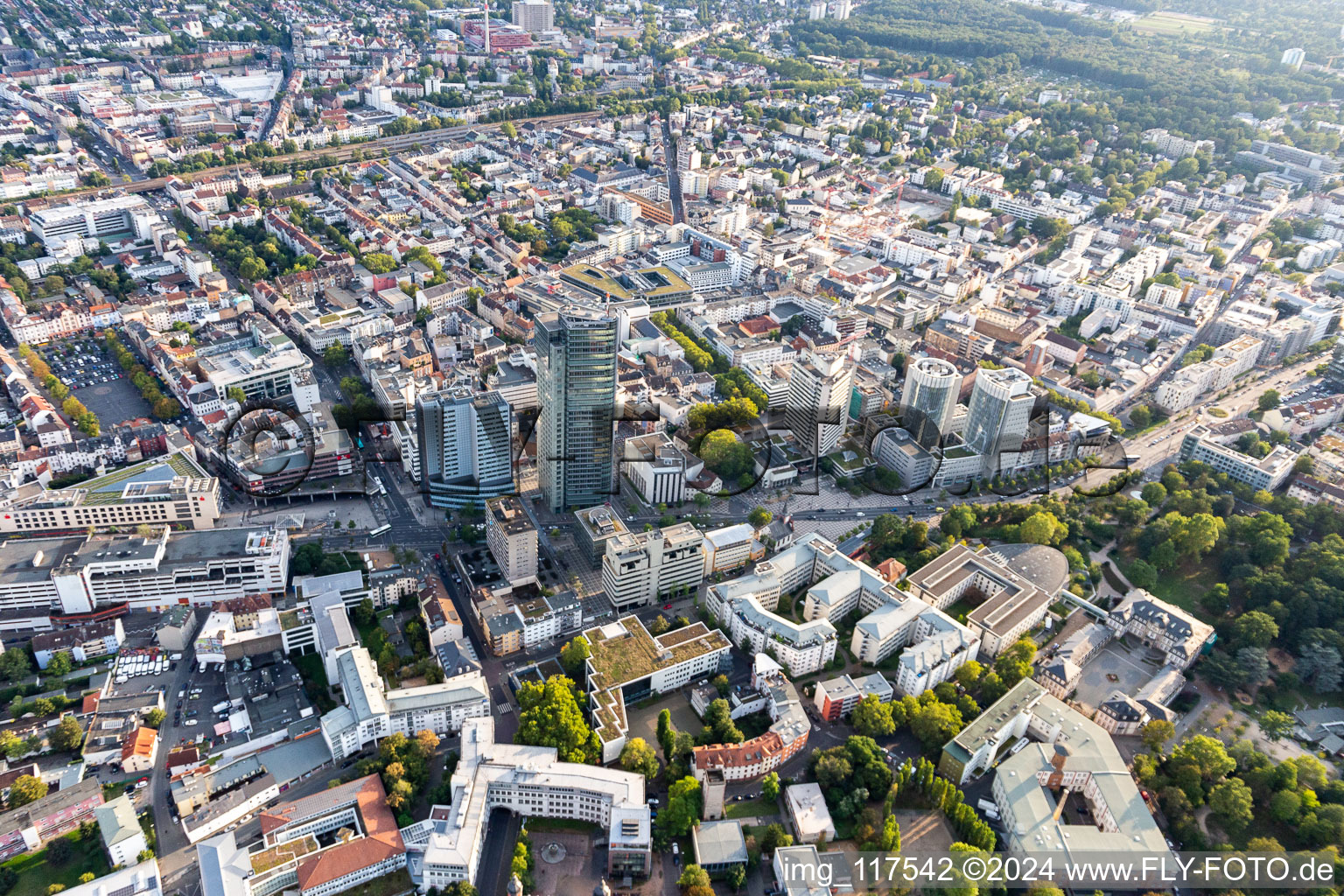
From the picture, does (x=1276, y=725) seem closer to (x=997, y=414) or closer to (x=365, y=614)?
(x=997, y=414)

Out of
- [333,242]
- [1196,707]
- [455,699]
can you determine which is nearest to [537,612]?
[455,699]

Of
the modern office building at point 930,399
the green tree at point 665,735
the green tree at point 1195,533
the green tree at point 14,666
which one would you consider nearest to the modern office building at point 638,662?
the green tree at point 665,735

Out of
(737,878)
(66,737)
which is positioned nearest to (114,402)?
(66,737)

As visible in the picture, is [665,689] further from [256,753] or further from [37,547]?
[37,547]

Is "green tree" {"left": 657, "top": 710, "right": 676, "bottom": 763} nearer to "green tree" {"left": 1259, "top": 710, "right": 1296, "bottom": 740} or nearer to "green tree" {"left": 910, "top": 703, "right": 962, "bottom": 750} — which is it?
"green tree" {"left": 910, "top": 703, "right": 962, "bottom": 750}

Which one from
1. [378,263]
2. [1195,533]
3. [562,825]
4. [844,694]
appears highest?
[378,263]
